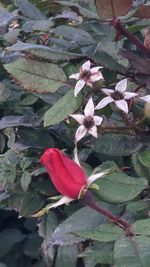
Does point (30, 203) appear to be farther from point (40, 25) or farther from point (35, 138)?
point (40, 25)

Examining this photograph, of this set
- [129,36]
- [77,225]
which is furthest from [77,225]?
[129,36]

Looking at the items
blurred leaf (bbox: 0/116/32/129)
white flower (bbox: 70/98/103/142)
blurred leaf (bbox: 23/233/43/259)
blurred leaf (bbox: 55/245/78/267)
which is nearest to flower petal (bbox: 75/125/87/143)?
white flower (bbox: 70/98/103/142)

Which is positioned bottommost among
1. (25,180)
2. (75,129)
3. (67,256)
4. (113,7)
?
(67,256)

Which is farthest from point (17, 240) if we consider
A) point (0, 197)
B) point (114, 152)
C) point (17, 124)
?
point (114, 152)

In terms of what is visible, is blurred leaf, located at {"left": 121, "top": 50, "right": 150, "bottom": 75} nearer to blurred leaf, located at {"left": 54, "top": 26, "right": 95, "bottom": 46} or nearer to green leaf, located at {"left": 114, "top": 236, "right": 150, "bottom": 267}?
blurred leaf, located at {"left": 54, "top": 26, "right": 95, "bottom": 46}

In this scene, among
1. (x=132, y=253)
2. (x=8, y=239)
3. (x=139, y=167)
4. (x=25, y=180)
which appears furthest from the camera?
(x=8, y=239)

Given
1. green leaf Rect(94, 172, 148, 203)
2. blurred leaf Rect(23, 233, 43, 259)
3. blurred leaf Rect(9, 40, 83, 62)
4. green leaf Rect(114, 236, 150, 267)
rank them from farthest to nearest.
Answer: blurred leaf Rect(23, 233, 43, 259) → blurred leaf Rect(9, 40, 83, 62) → green leaf Rect(94, 172, 148, 203) → green leaf Rect(114, 236, 150, 267)

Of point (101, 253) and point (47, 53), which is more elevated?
point (47, 53)
